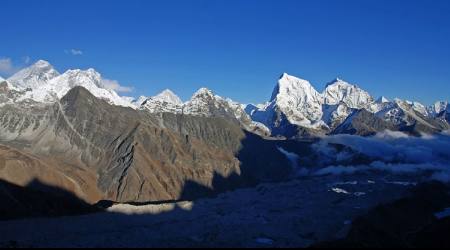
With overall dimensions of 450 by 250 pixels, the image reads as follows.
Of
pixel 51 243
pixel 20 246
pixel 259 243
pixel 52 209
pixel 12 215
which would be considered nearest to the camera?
pixel 20 246

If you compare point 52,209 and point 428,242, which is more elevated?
point 52,209

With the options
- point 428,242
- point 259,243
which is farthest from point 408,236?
point 259,243

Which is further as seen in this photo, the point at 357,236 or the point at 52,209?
the point at 52,209

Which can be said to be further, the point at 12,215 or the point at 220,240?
the point at 12,215

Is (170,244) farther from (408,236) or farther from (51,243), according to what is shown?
(408,236)

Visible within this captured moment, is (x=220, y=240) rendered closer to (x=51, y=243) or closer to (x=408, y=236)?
(x=51, y=243)

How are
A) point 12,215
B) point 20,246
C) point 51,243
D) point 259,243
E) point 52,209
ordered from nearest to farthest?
point 20,246 → point 51,243 → point 259,243 → point 12,215 → point 52,209

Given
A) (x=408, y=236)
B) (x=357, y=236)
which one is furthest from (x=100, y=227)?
(x=408, y=236)
